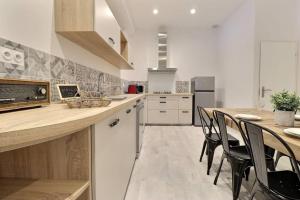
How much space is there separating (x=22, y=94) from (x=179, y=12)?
14.2ft

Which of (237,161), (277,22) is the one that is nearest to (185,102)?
(277,22)

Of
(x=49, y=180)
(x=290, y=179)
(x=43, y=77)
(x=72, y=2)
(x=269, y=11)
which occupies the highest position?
(x=269, y=11)

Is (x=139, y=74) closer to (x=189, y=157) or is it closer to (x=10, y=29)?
(x=189, y=157)

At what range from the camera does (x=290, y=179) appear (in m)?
1.24

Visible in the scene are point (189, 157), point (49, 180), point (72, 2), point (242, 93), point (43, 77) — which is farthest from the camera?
point (242, 93)

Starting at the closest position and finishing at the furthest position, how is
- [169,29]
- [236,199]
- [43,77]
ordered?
[43,77], [236,199], [169,29]

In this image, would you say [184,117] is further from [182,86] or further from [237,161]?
[237,161]

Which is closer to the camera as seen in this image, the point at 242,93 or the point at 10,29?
the point at 10,29

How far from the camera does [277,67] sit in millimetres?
3883

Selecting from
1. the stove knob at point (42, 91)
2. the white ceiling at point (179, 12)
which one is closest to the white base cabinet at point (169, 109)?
the white ceiling at point (179, 12)

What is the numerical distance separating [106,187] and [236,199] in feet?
3.80

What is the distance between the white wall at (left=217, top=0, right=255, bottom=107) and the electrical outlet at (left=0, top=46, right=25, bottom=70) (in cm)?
388

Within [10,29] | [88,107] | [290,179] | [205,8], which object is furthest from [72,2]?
[205,8]

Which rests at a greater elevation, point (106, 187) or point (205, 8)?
point (205, 8)
